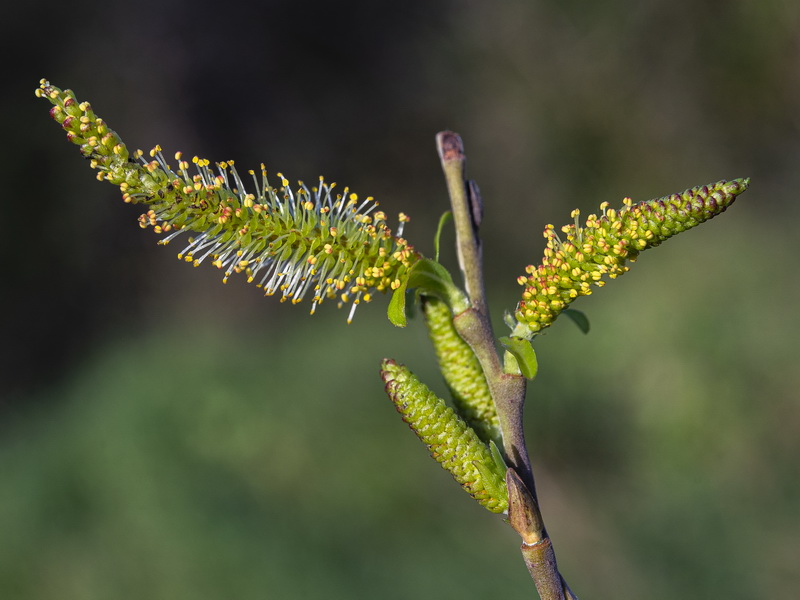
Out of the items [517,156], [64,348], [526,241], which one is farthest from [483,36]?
[64,348]

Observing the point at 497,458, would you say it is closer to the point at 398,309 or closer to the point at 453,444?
the point at 453,444

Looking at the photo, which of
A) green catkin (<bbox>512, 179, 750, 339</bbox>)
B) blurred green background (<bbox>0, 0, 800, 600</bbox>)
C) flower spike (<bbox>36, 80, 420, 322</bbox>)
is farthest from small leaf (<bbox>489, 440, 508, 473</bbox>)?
blurred green background (<bbox>0, 0, 800, 600</bbox>)

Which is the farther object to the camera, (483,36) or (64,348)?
(64,348)

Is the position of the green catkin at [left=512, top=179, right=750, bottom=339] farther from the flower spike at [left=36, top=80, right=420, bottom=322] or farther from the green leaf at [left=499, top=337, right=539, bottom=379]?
the flower spike at [left=36, top=80, right=420, bottom=322]

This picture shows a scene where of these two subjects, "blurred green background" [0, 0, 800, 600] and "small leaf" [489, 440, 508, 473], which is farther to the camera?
"blurred green background" [0, 0, 800, 600]

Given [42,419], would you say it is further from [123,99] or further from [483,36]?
[483,36]

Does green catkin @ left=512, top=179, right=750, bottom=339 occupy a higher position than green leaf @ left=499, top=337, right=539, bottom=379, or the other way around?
green catkin @ left=512, top=179, right=750, bottom=339

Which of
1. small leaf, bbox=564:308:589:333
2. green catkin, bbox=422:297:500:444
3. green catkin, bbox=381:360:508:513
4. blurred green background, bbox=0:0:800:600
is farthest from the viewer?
blurred green background, bbox=0:0:800:600
